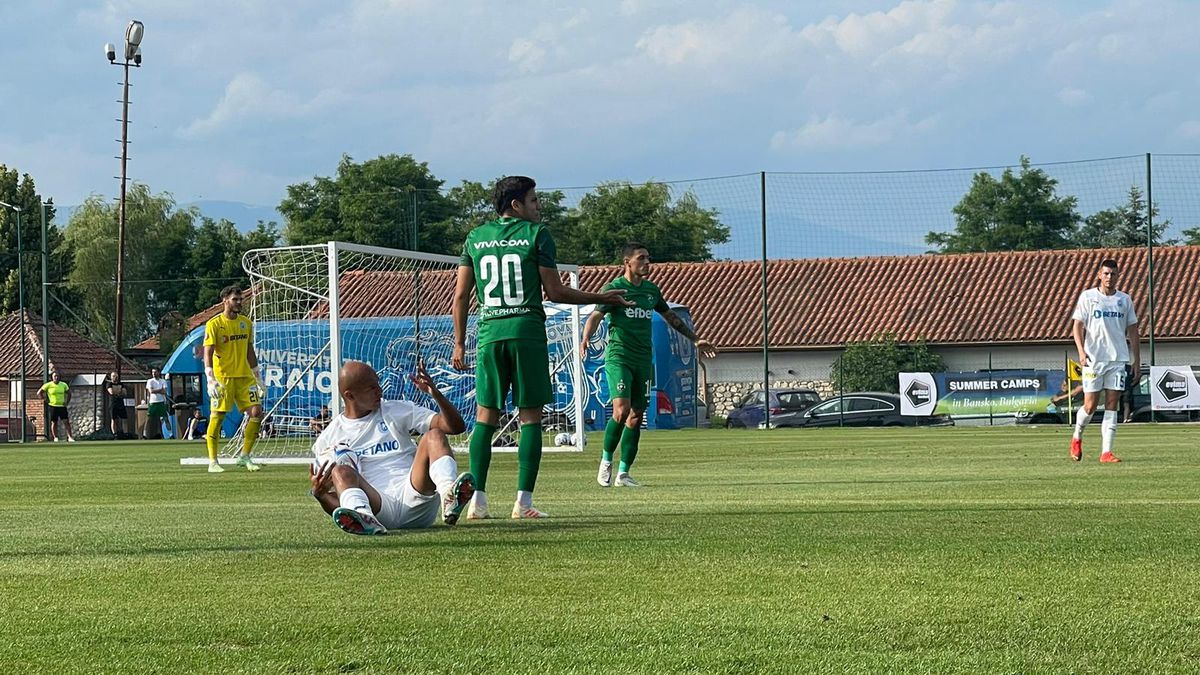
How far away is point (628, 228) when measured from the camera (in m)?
59.3

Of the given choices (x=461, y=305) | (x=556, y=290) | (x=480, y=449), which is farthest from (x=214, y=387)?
(x=556, y=290)

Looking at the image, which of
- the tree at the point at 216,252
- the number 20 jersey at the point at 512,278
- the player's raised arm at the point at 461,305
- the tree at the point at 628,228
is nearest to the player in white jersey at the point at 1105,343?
the player's raised arm at the point at 461,305

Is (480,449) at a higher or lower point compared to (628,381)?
lower

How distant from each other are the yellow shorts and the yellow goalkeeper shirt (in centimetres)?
6

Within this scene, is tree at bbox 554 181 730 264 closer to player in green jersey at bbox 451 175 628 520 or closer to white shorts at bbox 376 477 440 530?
player in green jersey at bbox 451 175 628 520

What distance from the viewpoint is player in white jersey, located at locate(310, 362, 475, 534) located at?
791 centimetres

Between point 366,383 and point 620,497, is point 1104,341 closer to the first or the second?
point 620,497

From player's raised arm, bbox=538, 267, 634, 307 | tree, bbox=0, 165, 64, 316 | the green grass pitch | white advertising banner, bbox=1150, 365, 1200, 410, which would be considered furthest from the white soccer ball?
tree, bbox=0, 165, 64, 316

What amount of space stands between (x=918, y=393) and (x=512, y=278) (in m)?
30.7

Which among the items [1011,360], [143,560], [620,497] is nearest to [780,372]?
[1011,360]

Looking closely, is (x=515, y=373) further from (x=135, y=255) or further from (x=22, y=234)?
(x=135, y=255)

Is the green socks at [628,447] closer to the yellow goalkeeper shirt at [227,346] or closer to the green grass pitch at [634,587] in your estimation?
the green grass pitch at [634,587]

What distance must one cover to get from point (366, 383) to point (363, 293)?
1779cm

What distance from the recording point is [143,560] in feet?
22.7
